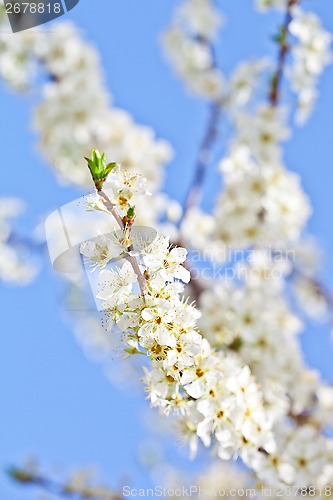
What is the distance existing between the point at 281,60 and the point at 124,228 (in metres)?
3.07

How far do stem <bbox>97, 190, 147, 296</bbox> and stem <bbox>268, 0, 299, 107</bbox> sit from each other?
2.92 meters

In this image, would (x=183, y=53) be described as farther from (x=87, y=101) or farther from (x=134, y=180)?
(x=134, y=180)

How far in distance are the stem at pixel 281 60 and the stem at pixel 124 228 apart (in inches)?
115

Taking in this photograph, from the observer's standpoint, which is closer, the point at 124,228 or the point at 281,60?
the point at 124,228

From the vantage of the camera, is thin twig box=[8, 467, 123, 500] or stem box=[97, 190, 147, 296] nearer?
stem box=[97, 190, 147, 296]

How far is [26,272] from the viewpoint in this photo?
18.2 feet

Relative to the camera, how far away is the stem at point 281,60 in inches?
165

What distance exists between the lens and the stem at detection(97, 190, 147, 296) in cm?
175

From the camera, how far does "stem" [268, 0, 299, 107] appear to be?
4180mm

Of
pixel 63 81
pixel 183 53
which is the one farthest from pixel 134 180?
pixel 183 53

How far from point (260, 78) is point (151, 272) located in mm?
3472

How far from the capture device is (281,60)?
4.39m

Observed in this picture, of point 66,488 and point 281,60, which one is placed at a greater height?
point 281,60

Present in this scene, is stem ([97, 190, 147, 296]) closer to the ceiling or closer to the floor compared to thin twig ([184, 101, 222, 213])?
closer to the floor
